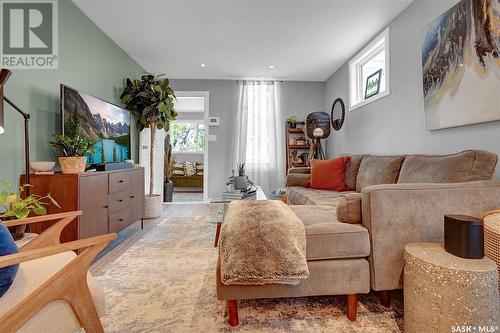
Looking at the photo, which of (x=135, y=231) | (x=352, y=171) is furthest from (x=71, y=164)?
(x=352, y=171)

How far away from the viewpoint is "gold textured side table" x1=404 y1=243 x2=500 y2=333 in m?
0.95

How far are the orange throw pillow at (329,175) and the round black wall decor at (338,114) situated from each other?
1.14 meters

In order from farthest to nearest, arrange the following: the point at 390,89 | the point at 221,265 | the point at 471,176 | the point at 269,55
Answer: the point at 269,55 → the point at 390,89 → the point at 471,176 → the point at 221,265

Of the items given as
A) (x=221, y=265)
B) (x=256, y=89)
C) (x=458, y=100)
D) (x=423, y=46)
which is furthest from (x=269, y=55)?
(x=221, y=265)

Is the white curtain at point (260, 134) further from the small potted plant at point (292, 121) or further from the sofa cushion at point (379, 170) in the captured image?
the sofa cushion at point (379, 170)

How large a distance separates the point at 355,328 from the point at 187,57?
387 cm

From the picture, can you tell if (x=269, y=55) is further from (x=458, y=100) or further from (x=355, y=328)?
(x=355, y=328)

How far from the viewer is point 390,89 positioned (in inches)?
111

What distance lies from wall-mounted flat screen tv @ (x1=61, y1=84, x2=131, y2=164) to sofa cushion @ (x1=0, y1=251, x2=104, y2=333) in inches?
61.3

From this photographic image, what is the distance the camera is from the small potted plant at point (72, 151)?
1971 mm

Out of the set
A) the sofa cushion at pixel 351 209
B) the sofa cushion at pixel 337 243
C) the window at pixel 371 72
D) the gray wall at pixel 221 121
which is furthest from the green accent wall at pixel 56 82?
the window at pixel 371 72

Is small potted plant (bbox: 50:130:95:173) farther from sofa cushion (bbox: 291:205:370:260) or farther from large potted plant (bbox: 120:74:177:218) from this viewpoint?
sofa cushion (bbox: 291:205:370:260)

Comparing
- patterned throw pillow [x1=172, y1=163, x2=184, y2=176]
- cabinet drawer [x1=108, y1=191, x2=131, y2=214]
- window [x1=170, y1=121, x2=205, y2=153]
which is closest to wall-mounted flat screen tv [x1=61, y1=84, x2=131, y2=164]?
cabinet drawer [x1=108, y1=191, x2=131, y2=214]

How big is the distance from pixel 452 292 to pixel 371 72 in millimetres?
3287
